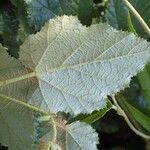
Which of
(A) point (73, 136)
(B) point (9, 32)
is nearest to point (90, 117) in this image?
(A) point (73, 136)

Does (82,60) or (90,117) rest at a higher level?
(82,60)

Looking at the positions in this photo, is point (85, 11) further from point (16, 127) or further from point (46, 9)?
point (16, 127)

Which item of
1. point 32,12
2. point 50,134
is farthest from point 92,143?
point 32,12

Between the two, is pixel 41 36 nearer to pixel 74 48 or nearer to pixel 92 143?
pixel 74 48

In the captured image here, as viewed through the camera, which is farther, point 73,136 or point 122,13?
point 122,13

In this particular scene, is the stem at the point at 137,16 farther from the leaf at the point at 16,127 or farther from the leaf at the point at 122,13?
the leaf at the point at 16,127

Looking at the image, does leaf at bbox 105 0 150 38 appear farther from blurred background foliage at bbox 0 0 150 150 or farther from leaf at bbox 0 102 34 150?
leaf at bbox 0 102 34 150

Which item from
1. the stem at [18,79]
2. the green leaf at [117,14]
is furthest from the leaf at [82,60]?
the green leaf at [117,14]
